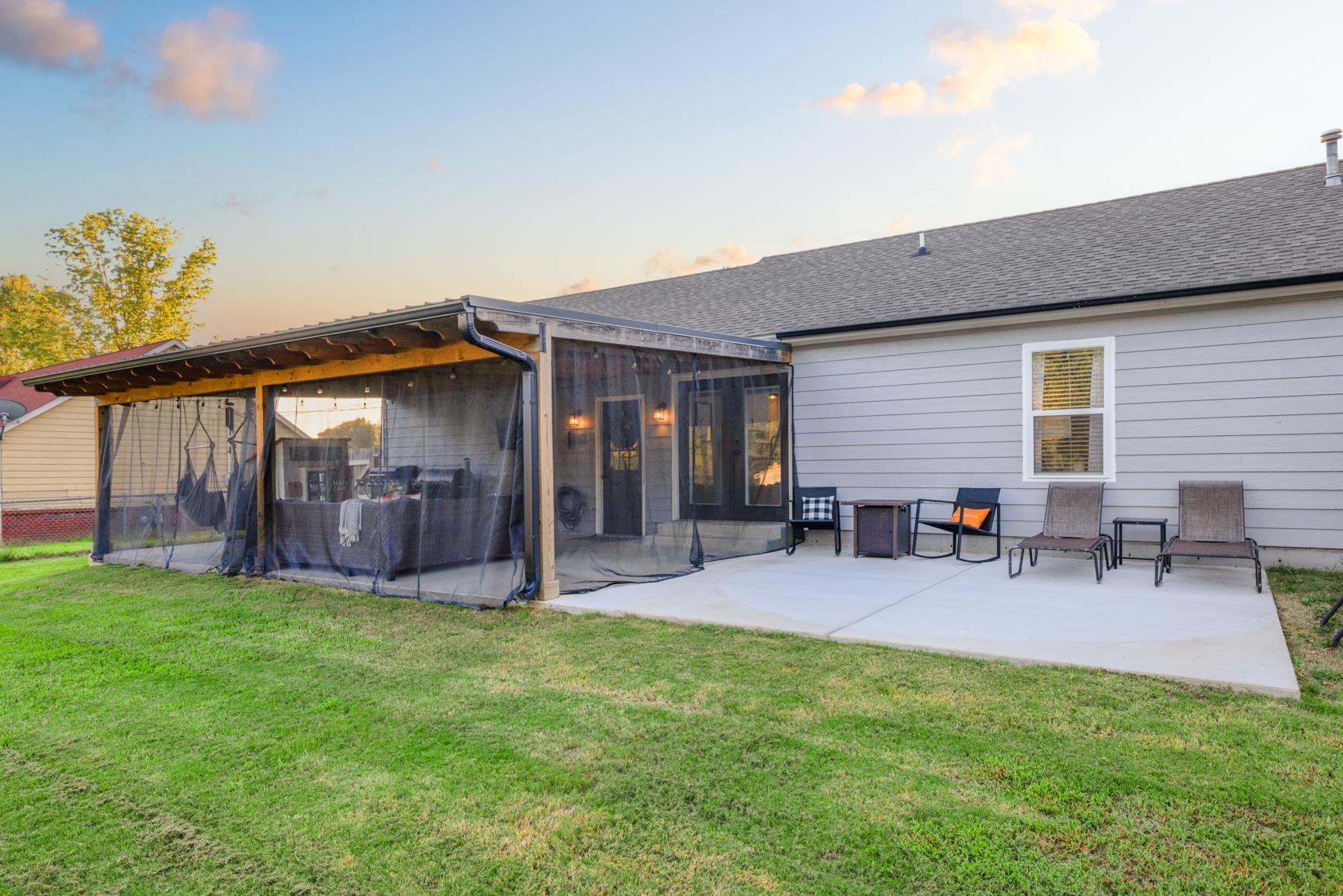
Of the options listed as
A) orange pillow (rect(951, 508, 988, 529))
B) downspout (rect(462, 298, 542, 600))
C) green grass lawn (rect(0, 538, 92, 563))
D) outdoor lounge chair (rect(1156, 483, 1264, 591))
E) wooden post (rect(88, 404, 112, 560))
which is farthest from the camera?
green grass lawn (rect(0, 538, 92, 563))

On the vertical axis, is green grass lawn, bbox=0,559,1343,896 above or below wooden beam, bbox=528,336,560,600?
below

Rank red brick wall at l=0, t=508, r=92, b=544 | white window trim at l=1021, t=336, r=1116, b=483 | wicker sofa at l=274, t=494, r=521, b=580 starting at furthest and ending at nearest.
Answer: red brick wall at l=0, t=508, r=92, b=544, white window trim at l=1021, t=336, r=1116, b=483, wicker sofa at l=274, t=494, r=521, b=580

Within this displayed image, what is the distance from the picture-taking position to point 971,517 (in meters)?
7.61

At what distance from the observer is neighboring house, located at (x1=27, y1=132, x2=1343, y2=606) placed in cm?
616

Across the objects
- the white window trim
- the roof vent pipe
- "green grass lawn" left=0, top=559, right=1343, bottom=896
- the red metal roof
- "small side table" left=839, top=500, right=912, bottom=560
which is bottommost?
"green grass lawn" left=0, top=559, right=1343, bottom=896

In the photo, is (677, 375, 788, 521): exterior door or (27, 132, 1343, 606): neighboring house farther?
(677, 375, 788, 521): exterior door

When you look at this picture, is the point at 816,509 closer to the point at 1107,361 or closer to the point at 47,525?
the point at 1107,361

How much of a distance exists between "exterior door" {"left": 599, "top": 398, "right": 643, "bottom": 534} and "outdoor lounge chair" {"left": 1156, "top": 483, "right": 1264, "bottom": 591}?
4.12 metres

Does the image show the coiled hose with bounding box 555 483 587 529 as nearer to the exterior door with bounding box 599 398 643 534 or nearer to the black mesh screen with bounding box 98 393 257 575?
the exterior door with bounding box 599 398 643 534

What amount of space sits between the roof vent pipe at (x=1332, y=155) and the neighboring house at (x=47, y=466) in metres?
Result: 17.4

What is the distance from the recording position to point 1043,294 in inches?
292

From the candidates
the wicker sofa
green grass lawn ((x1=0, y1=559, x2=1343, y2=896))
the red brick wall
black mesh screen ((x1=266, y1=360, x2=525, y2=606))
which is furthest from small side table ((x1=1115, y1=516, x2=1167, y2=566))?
the red brick wall

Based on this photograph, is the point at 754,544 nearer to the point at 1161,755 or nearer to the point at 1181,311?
the point at 1181,311

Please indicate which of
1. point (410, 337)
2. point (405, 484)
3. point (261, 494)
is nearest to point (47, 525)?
point (261, 494)
